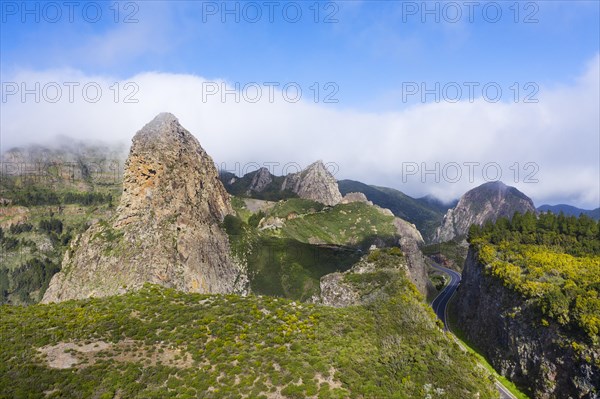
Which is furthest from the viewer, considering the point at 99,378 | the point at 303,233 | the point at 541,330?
the point at 303,233

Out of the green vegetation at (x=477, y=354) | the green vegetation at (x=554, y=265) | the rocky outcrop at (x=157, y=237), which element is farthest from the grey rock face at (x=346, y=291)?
the rocky outcrop at (x=157, y=237)

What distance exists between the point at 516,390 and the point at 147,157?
11032 cm

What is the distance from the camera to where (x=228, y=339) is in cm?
3212

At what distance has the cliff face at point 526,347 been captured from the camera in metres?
46.9

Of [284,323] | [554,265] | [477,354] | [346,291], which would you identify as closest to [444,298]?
[477,354]

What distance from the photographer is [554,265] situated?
216 feet

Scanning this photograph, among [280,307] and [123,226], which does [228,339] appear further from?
[123,226]

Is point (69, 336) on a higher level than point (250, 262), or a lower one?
higher

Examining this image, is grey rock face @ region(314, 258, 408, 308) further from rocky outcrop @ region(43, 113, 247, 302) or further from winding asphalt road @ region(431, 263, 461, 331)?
rocky outcrop @ region(43, 113, 247, 302)

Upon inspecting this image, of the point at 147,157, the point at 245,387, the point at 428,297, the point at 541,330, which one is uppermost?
the point at 147,157

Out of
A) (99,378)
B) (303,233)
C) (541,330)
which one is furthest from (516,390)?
(303,233)

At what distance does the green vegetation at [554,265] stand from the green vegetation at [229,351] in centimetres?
2553

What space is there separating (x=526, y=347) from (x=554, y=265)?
60.3 feet

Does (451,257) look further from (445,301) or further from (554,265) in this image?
(554,265)
